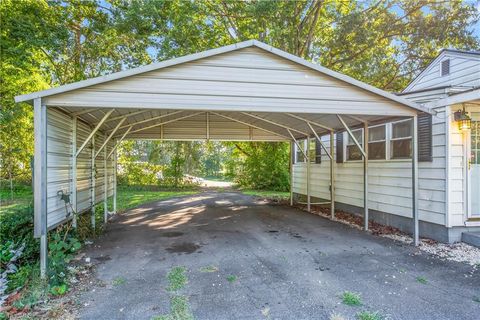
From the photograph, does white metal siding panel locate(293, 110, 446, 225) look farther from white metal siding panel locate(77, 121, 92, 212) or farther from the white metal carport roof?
white metal siding panel locate(77, 121, 92, 212)

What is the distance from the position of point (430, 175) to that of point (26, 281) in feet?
23.1

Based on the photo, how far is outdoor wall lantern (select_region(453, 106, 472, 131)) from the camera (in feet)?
16.4

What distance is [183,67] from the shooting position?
454 cm

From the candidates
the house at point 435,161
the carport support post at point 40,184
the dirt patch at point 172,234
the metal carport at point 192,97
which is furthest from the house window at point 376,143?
the carport support post at point 40,184

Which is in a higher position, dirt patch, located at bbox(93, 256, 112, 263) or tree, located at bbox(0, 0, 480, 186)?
tree, located at bbox(0, 0, 480, 186)

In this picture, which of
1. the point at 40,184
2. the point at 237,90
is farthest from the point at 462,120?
the point at 40,184

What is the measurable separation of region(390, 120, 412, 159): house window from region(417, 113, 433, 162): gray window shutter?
27 cm

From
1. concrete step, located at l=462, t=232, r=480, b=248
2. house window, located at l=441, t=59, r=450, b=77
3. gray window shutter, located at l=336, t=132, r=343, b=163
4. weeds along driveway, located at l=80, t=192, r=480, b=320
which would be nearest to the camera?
weeds along driveway, located at l=80, t=192, r=480, b=320

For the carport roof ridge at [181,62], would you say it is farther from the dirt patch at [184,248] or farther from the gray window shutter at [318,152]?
the gray window shutter at [318,152]

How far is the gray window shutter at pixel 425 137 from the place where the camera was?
565 centimetres

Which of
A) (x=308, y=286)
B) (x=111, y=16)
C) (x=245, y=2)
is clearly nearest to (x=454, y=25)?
(x=245, y=2)

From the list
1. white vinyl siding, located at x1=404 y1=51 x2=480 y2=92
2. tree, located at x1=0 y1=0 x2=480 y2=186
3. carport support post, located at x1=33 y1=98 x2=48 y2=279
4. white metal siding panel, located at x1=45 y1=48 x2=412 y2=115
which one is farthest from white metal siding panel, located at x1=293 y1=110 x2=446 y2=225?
carport support post, located at x1=33 y1=98 x2=48 y2=279

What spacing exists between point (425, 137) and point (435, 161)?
1.84 feet

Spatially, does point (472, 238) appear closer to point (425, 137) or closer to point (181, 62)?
point (425, 137)
